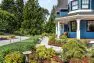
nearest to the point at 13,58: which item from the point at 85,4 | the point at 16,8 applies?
the point at 85,4

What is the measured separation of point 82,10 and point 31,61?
22297 millimetres

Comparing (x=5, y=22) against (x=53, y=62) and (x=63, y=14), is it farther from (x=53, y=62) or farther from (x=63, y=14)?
(x=53, y=62)

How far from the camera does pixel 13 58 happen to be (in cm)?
1497

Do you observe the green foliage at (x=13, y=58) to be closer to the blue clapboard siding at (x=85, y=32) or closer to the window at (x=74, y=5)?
the blue clapboard siding at (x=85, y=32)

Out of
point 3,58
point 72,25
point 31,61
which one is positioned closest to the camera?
point 3,58

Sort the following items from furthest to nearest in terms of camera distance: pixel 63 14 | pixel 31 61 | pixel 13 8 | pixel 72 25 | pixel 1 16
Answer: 1. pixel 13 8
2. pixel 1 16
3. pixel 63 14
4. pixel 72 25
5. pixel 31 61

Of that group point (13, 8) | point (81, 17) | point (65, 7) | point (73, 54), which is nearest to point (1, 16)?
point (13, 8)

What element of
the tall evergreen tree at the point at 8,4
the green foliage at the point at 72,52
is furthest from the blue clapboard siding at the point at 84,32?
the tall evergreen tree at the point at 8,4

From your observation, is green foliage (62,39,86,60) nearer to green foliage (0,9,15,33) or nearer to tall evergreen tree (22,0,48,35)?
tall evergreen tree (22,0,48,35)

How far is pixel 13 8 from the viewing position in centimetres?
9112

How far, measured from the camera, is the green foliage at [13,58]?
14.7 metres

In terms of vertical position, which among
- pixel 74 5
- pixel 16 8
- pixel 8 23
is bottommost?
pixel 8 23

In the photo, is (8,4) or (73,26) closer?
(73,26)

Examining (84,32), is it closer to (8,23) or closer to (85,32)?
(85,32)
